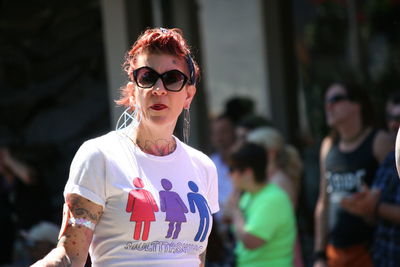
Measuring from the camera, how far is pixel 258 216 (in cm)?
522

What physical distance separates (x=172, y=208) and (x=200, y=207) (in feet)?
0.49

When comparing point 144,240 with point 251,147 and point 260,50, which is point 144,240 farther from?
point 260,50

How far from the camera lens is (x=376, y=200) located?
4.98m

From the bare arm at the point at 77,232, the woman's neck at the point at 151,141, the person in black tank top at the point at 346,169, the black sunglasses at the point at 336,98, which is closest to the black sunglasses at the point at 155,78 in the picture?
the woman's neck at the point at 151,141

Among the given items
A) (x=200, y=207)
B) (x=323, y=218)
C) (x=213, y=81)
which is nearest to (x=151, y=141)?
(x=200, y=207)

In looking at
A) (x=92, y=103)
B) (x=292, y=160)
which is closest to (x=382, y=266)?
(x=292, y=160)

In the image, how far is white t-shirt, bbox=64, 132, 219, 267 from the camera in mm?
2764

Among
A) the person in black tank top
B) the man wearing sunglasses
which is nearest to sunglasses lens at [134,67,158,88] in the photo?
the man wearing sunglasses

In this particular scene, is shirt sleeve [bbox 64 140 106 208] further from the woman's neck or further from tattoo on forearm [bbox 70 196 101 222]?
the woman's neck

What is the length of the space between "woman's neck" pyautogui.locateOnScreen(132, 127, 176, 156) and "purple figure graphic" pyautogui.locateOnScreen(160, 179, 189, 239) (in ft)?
0.44

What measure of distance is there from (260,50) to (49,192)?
2.69m

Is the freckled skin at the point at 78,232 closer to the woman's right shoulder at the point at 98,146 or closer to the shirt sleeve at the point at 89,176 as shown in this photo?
the shirt sleeve at the point at 89,176

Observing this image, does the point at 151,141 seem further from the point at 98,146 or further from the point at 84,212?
the point at 84,212

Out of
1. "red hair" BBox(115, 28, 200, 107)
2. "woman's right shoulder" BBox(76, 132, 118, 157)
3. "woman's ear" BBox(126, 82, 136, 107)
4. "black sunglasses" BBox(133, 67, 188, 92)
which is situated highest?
"red hair" BBox(115, 28, 200, 107)
